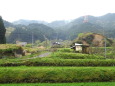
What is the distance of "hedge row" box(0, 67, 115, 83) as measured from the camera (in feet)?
68.9

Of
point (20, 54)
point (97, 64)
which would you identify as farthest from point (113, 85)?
point (20, 54)

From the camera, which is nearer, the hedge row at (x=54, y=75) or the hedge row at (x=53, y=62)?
the hedge row at (x=54, y=75)

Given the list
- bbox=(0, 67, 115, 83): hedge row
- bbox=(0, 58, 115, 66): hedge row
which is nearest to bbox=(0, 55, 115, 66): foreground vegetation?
bbox=(0, 58, 115, 66): hedge row

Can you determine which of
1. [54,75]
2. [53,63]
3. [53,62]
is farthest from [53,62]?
[54,75]

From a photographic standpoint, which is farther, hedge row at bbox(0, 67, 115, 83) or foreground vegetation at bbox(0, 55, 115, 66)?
foreground vegetation at bbox(0, 55, 115, 66)

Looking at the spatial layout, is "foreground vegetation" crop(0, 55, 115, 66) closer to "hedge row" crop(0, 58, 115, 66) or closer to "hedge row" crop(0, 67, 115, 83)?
"hedge row" crop(0, 58, 115, 66)

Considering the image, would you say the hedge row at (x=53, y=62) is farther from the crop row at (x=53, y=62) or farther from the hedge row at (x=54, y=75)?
the hedge row at (x=54, y=75)

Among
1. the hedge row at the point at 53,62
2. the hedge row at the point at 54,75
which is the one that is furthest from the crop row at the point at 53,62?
the hedge row at the point at 54,75

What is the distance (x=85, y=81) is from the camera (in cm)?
2170

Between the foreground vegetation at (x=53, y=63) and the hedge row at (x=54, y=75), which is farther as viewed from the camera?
A: the foreground vegetation at (x=53, y=63)

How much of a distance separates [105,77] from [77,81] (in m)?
3.37

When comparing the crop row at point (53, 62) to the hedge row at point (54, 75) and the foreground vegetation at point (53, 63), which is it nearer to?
the foreground vegetation at point (53, 63)

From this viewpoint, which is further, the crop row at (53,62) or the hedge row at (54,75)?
the crop row at (53,62)

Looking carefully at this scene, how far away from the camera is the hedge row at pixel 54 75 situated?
827 inches
